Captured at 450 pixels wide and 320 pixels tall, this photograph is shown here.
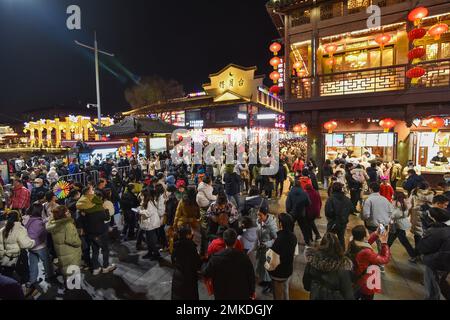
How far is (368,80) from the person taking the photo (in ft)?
40.7

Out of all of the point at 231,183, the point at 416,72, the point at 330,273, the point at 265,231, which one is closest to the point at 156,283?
the point at 265,231

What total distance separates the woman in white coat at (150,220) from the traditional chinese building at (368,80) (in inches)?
381

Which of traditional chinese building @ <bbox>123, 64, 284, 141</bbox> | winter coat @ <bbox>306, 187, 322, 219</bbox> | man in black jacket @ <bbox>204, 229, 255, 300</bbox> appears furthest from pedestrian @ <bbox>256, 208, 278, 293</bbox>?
traditional chinese building @ <bbox>123, 64, 284, 141</bbox>

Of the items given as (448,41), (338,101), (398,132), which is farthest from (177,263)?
(448,41)

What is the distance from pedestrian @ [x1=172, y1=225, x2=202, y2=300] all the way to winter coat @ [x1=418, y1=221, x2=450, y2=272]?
367 centimetres

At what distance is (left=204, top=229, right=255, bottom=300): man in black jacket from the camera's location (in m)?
3.25

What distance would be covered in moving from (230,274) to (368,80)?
12769mm

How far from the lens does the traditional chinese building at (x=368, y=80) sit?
435 inches

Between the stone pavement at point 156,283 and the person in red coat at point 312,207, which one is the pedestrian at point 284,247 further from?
the person in red coat at point 312,207

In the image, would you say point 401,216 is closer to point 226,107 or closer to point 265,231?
point 265,231

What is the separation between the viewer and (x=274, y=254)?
381 cm

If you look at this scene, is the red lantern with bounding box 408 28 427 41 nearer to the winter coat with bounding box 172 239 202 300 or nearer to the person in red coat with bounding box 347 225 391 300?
the person in red coat with bounding box 347 225 391 300
